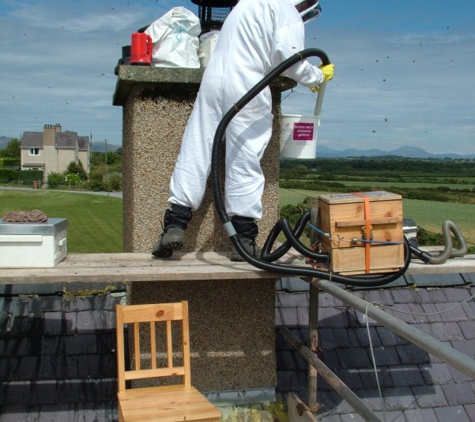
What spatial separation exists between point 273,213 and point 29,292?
1.73 metres

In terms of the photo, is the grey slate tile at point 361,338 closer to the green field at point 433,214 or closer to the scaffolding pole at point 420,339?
the green field at point 433,214

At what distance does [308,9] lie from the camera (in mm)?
3891

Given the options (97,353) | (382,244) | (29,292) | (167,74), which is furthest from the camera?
(29,292)

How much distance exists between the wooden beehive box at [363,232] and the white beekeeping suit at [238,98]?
1.47 feet

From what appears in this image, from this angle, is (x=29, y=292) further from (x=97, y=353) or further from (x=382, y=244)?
(x=382, y=244)

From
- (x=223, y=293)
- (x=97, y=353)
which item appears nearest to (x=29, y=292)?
(x=97, y=353)

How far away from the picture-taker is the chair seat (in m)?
3.13

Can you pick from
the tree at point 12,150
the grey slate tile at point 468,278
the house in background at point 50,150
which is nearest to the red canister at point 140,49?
the grey slate tile at point 468,278

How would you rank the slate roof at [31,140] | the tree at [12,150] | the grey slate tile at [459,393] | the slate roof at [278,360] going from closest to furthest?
the slate roof at [278,360]
the grey slate tile at [459,393]
the slate roof at [31,140]
the tree at [12,150]

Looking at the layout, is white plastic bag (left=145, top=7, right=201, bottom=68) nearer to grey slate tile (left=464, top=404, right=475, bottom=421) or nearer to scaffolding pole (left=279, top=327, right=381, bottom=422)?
scaffolding pole (left=279, top=327, right=381, bottom=422)

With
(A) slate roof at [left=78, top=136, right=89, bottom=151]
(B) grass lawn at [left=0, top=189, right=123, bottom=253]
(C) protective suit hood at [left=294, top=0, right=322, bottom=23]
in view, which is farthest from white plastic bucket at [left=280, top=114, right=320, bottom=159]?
(A) slate roof at [left=78, top=136, right=89, bottom=151]

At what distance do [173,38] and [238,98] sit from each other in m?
0.58

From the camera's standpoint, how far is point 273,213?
3980mm

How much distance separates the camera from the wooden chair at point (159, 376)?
3162 mm
